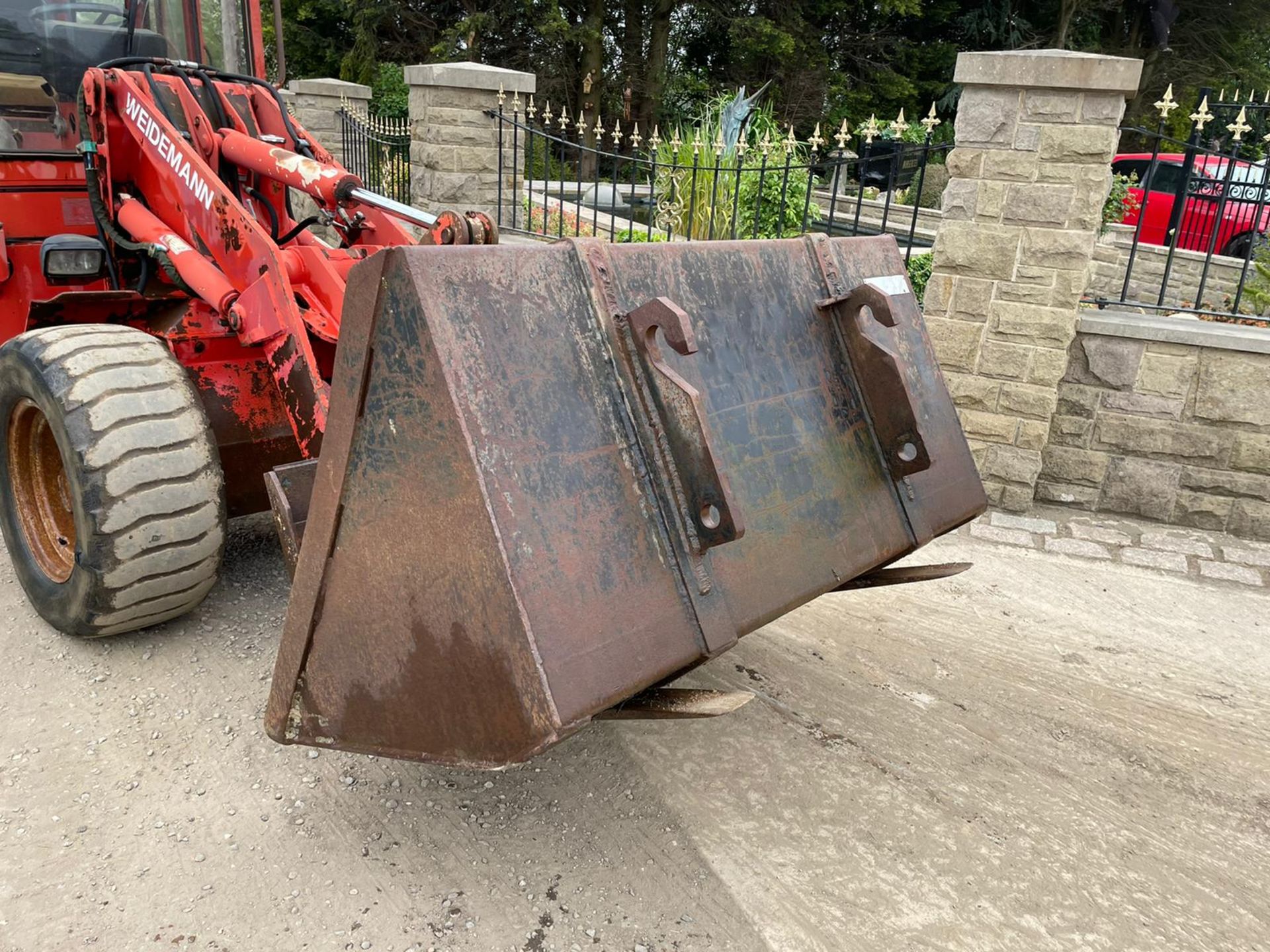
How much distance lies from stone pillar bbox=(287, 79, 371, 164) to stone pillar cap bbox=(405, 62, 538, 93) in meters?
4.24

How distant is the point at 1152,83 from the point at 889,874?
26.7 m

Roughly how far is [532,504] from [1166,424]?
14.2ft

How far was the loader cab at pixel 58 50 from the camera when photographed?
3811 millimetres

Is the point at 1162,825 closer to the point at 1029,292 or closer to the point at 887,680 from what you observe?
the point at 887,680

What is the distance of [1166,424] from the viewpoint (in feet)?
16.3

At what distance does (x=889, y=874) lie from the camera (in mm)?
2396

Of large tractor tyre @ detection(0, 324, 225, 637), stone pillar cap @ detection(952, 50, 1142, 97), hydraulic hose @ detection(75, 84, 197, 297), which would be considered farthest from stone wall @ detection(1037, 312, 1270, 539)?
hydraulic hose @ detection(75, 84, 197, 297)

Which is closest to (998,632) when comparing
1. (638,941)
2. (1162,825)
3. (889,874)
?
(1162,825)

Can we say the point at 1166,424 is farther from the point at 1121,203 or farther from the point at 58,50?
the point at 1121,203

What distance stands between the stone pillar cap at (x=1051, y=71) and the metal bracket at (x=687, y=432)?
3.22m

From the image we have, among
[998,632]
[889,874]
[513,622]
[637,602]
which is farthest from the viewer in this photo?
[998,632]

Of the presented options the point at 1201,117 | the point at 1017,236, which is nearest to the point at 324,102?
the point at 1017,236

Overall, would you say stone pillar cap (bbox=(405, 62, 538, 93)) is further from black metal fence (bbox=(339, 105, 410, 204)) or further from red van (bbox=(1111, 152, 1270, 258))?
red van (bbox=(1111, 152, 1270, 258))

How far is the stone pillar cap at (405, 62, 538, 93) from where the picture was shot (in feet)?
22.9
